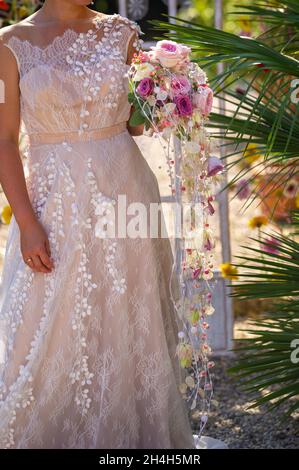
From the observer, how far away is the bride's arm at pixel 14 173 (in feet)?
8.95

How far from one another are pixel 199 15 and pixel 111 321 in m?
6.86

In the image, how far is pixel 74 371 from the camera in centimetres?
279

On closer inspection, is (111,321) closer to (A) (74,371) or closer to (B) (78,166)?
(A) (74,371)

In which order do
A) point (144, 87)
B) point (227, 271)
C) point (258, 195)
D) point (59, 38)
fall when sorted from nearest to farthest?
point (144, 87), point (59, 38), point (258, 195), point (227, 271)

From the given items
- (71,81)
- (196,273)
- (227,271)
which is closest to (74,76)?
(71,81)

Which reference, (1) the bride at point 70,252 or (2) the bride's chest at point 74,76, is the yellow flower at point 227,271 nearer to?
(1) the bride at point 70,252

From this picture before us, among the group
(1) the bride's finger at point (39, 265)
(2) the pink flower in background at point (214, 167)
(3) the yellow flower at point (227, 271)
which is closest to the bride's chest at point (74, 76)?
(2) the pink flower in background at point (214, 167)

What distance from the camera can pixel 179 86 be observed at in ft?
8.50

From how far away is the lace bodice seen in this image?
8.91ft

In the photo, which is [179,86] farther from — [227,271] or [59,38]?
[227,271]

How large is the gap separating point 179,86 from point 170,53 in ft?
0.32

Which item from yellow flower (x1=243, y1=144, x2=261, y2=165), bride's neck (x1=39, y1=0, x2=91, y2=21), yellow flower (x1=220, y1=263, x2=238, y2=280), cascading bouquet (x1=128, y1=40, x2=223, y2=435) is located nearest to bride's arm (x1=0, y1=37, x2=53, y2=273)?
bride's neck (x1=39, y1=0, x2=91, y2=21)

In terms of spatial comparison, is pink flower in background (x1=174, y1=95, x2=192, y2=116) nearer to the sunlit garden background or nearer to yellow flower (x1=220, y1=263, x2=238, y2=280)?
the sunlit garden background
